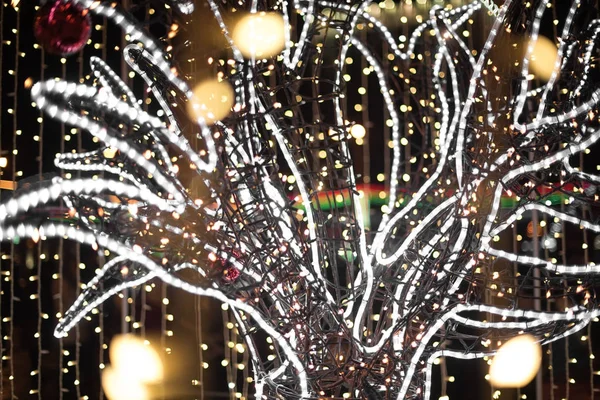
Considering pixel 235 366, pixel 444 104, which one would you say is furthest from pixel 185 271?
pixel 444 104

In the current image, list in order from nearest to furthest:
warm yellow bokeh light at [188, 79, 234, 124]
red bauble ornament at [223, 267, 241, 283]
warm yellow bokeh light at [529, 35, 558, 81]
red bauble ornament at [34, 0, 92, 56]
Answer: warm yellow bokeh light at [188, 79, 234, 124] < red bauble ornament at [223, 267, 241, 283] < red bauble ornament at [34, 0, 92, 56] < warm yellow bokeh light at [529, 35, 558, 81]

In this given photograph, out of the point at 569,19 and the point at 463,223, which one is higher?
the point at 569,19

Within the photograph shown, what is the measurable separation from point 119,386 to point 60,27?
1.43 meters

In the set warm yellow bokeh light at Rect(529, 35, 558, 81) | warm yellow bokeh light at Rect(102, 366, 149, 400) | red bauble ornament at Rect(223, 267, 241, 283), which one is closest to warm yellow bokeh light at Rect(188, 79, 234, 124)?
red bauble ornament at Rect(223, 267, 241, 283)

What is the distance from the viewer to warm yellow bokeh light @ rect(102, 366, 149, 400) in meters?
2.52

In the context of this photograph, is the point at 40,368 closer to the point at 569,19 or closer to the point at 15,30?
the point at 15,30

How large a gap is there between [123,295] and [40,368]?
0.47m

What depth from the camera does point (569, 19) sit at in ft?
5.24

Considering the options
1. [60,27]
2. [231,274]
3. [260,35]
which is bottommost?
[231,274]

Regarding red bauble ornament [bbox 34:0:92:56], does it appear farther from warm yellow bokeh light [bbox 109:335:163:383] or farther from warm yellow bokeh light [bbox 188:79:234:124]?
warm yellow bokeh light [bbox 109:335:163:383]

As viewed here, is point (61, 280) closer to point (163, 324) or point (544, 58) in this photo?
point (163, 324)

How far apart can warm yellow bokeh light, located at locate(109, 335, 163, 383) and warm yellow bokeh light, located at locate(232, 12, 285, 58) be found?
4.65ft

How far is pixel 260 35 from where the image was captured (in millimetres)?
1465

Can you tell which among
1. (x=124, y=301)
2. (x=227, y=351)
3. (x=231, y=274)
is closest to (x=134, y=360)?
(x=124, y=301)
